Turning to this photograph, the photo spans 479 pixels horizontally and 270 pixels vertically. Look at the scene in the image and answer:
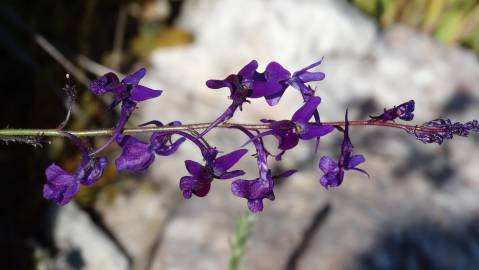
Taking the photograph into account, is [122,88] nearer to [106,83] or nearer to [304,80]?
[106,83]

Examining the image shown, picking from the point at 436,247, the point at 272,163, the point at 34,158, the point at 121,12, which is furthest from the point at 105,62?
the point at 436,247

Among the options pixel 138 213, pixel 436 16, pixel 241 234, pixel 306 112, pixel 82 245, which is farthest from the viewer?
pixel 436 16

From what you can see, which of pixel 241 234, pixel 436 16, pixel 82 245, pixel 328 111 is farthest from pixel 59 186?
pixel 436 16

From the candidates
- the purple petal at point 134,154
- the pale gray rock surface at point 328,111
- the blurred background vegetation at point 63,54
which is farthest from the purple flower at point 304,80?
the pale gray rock surface at point 328,111

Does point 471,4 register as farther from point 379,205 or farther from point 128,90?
point 128,90

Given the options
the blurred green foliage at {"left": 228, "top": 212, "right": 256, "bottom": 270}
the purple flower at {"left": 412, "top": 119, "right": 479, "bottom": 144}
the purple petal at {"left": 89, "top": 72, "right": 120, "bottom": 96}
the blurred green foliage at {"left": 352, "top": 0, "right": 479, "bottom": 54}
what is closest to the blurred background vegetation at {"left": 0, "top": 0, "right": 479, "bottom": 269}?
the blurred green foliage at {"left": 352, "top": 0, "right": 479, "bottom": 54}

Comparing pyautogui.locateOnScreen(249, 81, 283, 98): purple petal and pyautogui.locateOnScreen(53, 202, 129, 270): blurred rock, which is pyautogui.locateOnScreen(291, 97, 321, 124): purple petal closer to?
pyautogui.locateOnScreen(249, 81, 283, 98): purple petal
